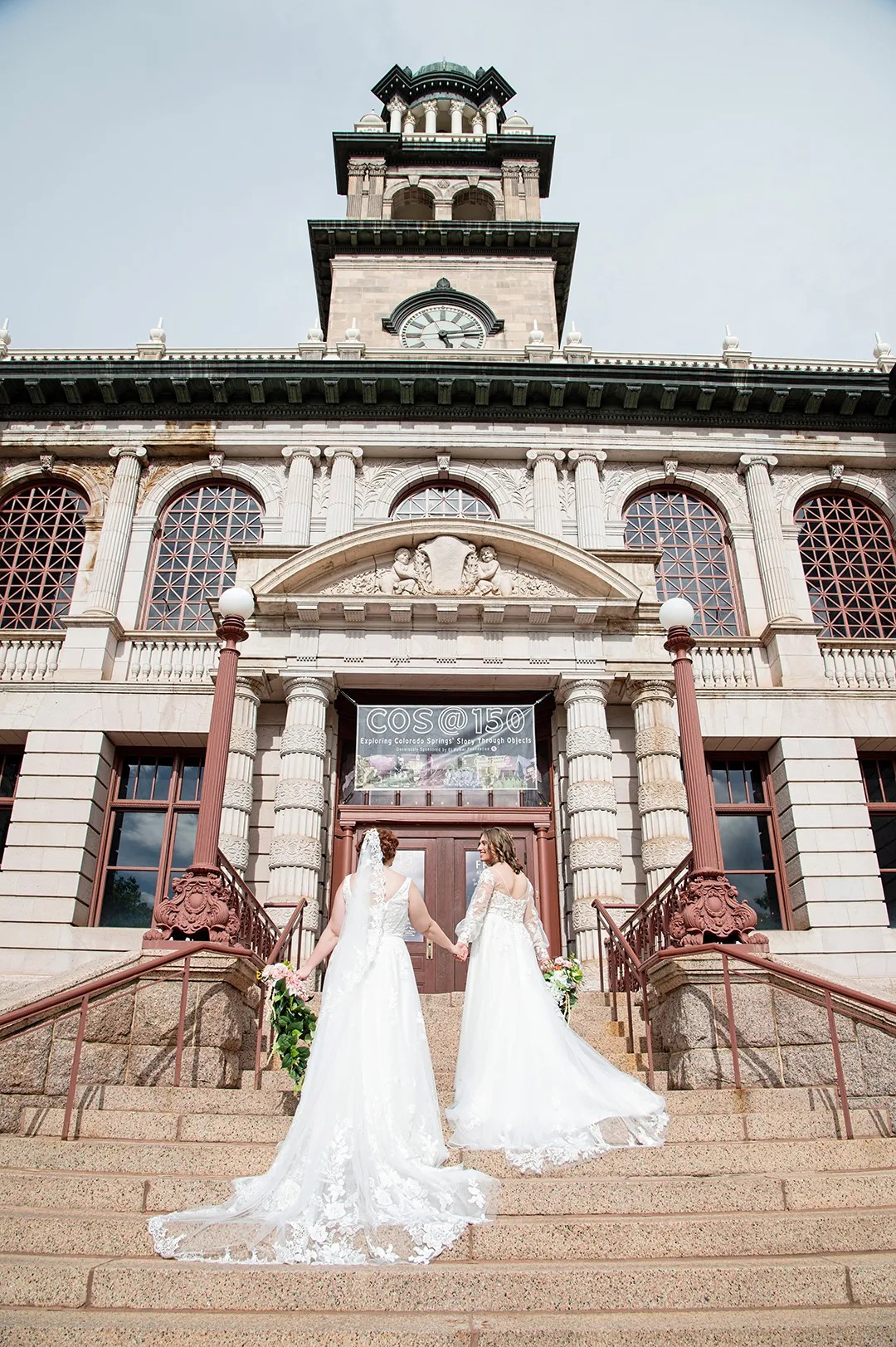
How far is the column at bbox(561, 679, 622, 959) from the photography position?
1259 centimetres

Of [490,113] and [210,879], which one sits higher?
[490,113]

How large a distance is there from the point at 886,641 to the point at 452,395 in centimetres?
865

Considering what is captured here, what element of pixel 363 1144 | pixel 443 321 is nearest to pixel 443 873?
pixel 363 1144

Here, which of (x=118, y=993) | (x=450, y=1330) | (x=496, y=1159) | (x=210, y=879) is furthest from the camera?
(x=210, y=879)

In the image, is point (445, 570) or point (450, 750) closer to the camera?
point (450, 750)

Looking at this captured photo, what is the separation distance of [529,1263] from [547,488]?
13.8 m

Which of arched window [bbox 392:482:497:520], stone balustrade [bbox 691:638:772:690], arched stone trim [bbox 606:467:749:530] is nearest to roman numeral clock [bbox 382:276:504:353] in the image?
arched window [bbox 392:482:497:520]

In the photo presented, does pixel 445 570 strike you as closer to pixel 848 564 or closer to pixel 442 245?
pixel 848 564

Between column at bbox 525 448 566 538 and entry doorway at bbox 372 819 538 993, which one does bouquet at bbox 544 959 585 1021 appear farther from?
column at bbox 525 448 566 538

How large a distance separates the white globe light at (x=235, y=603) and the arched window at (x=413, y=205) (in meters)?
18.1

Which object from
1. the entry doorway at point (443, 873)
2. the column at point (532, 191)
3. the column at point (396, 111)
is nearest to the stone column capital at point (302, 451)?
the entry doorway at point (443, 873)

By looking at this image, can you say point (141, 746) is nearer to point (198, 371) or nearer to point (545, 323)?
point (198, 371)

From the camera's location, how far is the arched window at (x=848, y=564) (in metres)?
15.9

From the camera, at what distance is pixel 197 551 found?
53.7ft
